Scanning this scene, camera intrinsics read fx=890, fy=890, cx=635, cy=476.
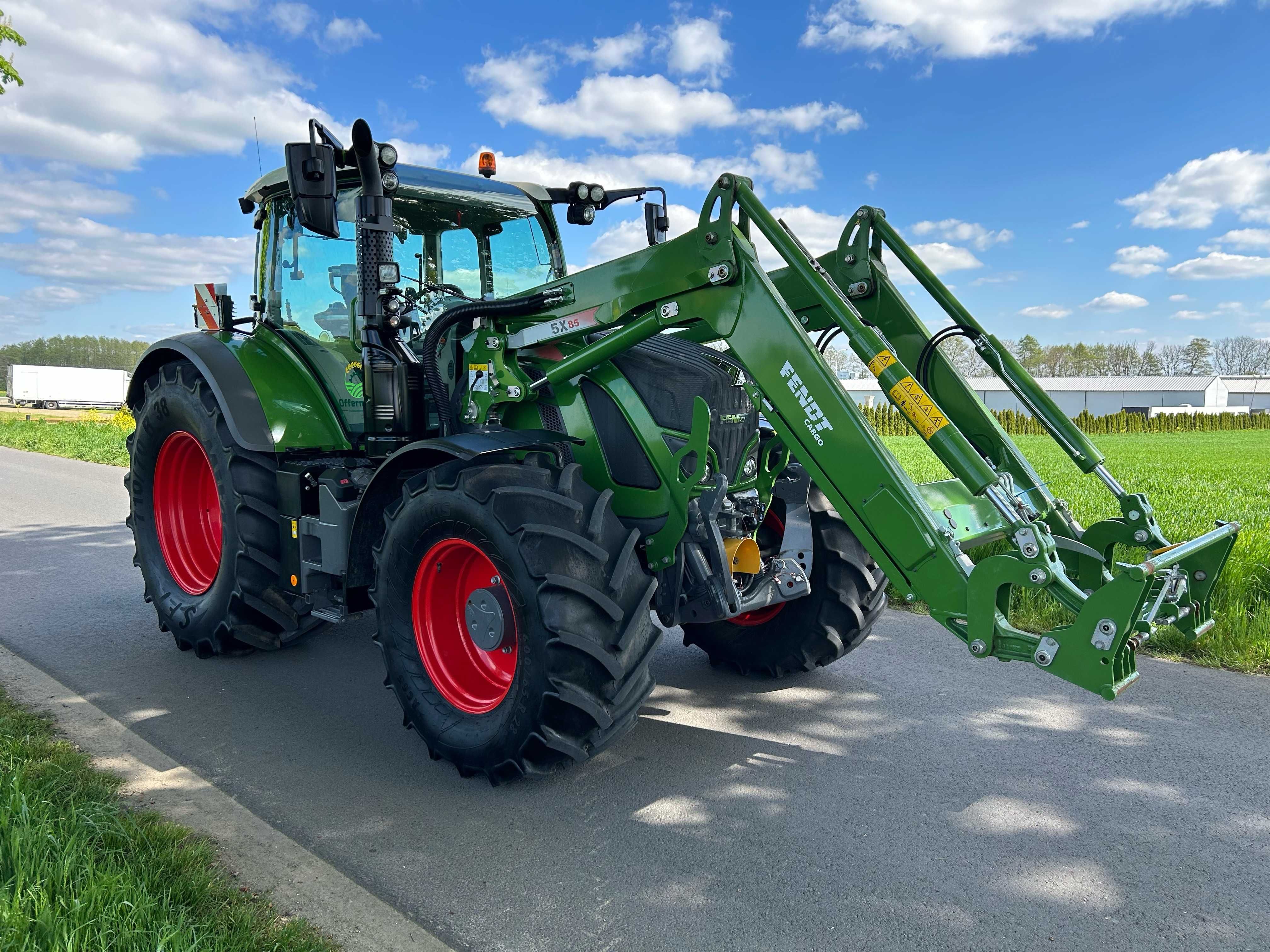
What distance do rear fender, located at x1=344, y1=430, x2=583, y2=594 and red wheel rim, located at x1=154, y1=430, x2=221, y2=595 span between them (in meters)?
1.84

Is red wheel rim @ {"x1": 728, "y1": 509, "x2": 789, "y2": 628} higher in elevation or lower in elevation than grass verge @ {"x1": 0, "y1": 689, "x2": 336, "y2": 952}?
higher

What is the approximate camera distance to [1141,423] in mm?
49375

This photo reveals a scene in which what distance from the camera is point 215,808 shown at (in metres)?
3.25

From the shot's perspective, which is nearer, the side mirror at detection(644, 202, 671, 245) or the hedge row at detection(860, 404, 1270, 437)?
the side mirror at detection(644, 202, 671, 245)

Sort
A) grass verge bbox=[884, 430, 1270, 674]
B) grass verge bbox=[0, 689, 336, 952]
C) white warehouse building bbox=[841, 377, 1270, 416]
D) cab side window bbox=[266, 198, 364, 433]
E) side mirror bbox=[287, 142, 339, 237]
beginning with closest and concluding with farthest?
grass verge bbox=[0, 689, 336, 952] < side mirror bbox=[287, 142, 339, 237] < cab side window bbox=[266, 198, 364, 433] < grass verge bbox=[884, 430, 1270, 674] < white warehouse building bbox=[841, 377, 1270, 416]

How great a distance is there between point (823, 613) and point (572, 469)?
65.6 inches

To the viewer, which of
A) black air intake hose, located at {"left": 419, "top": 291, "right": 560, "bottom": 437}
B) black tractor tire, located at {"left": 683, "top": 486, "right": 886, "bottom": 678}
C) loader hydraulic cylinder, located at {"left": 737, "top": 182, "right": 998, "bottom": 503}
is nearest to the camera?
loader hydraulic cylinder, located at {"left": 737, "top": 182, "right": 998, "bottom": 503}

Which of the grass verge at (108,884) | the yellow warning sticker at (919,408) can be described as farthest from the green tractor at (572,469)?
the grass verge at (108,884)

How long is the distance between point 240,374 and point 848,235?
3.22 m

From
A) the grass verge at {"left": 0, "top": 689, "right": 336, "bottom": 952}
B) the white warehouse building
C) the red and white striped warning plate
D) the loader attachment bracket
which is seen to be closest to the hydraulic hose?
the loader attachment bracket

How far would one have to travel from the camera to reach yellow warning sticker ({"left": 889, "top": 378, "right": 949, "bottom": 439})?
3.19 m

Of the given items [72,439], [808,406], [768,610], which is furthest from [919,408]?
[72,439]

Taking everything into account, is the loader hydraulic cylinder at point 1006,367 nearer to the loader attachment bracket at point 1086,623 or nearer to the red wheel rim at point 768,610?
the loader attachment bracket at point 1086,623

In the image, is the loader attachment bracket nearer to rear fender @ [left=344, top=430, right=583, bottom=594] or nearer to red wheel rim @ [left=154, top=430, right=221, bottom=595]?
rear fender @ [left=344, top=430, right=583, bottom=594]
